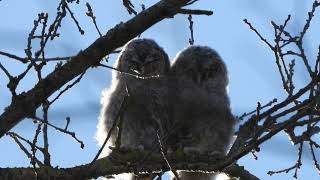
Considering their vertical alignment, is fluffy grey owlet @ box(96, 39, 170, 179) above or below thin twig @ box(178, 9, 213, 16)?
above

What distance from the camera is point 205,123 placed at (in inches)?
290

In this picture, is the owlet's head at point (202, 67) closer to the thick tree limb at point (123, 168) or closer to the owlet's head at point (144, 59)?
Result: the owlet's head at point (144, 59)

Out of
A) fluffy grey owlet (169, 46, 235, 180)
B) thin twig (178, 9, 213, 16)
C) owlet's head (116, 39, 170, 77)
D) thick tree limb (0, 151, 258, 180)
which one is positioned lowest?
thick tree limb (0, 151, 258, 180)

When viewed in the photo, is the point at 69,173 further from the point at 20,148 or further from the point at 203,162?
the point at 203,162

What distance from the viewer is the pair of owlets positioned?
724 centimetres

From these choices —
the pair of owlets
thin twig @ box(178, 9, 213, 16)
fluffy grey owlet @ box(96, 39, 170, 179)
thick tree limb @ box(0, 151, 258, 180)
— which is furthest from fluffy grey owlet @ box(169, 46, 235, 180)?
thin twig @ box(178, 9, 213, 16)

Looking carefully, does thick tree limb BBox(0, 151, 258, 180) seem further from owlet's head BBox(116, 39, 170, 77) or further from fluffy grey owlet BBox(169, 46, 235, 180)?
owlet's head BBox(116, 39, 170, 77)

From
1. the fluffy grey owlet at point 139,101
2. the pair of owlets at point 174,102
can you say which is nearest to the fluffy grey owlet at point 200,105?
the pair of owlets at point 174,102

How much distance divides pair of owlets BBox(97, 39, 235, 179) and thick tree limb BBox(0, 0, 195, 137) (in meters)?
3.09

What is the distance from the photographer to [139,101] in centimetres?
746

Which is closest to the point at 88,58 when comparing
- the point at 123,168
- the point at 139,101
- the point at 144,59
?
the point at 123,168

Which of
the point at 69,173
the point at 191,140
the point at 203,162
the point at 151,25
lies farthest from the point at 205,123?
the point at 151,25

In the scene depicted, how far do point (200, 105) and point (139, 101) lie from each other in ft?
2.24

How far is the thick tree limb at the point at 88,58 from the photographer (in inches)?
143
